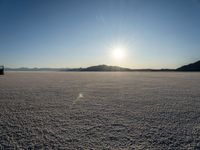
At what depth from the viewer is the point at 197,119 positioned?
3893 mm

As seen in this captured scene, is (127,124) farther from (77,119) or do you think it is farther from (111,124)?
(77,119)

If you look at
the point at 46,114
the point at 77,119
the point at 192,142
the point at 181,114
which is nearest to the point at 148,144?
the point at 192,142

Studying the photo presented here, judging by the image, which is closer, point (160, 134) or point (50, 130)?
point (160, 134)

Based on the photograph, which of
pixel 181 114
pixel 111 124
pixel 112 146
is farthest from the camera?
pixel 181 114

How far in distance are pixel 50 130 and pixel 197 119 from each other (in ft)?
11.9

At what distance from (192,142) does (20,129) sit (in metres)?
3.43

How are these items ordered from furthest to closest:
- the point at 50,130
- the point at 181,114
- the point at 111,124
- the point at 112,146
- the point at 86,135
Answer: the point at 181,114, the point at 111,124, the point at 50,130, the point at 86,135, the point at 112,146

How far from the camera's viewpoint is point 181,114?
14.4 feet

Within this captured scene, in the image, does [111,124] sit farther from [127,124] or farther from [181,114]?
[181,114]

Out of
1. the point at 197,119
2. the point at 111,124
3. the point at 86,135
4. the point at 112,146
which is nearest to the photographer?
the point at 112,146

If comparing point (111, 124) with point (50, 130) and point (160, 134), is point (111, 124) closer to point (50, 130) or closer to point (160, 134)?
point (160, 134)

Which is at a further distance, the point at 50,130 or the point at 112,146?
the point at 50,130

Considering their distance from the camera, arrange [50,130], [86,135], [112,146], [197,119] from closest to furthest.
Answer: [112,146]
[86,135]
[50,130]
[197,119]

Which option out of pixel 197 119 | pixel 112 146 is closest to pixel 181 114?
pixel 197 119
